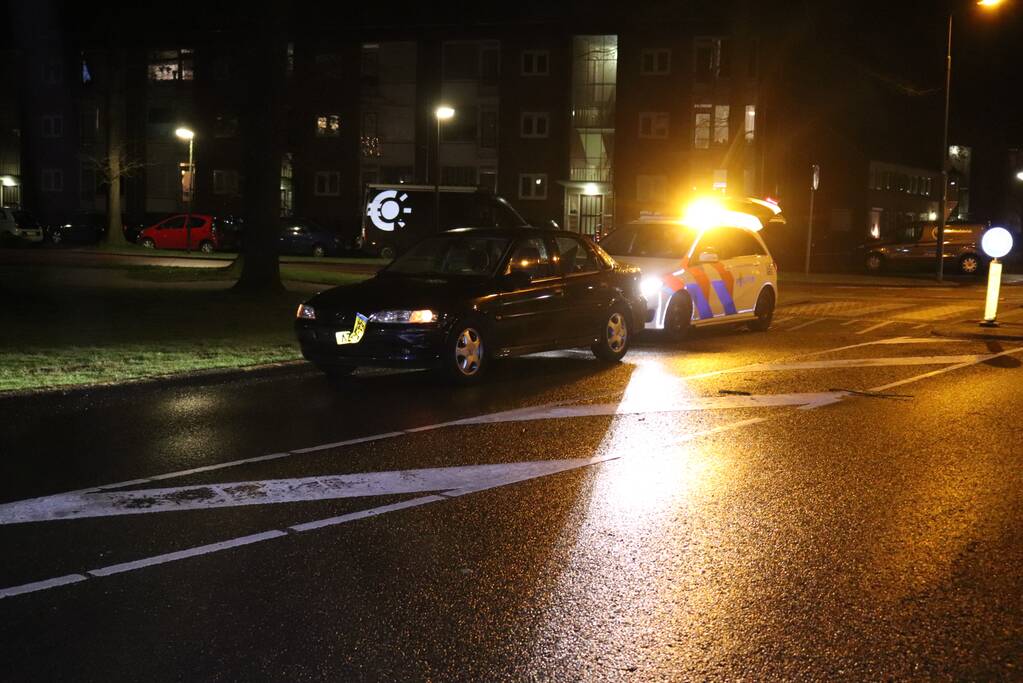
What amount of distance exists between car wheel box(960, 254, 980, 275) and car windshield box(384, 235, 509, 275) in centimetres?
3140

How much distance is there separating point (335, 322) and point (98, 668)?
7250 mm

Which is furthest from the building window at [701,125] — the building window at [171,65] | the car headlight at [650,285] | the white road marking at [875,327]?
the car headlight at [650,285]

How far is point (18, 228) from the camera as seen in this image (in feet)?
150

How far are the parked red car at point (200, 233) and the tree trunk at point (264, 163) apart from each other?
1012 inches

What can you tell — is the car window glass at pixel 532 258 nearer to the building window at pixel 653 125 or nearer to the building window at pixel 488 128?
the building window at pixel 653 125

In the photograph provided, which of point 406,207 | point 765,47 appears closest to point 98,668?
point 406,207

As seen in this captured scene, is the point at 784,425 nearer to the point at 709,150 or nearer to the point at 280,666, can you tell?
the point at 280,666

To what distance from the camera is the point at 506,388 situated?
11.5m

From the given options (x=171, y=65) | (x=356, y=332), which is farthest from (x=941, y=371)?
(x=171, y=65)

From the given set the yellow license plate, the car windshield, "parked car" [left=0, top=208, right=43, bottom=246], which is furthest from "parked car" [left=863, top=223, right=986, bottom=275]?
"parked car" [left=0, top=208, right=43, bottom=246]

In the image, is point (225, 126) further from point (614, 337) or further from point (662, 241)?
point (614, 337)

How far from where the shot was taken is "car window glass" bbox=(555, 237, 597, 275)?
1309 cm

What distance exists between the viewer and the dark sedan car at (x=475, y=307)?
11.2 m

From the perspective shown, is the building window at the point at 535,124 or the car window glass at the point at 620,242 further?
the building window at the point at 535,124
